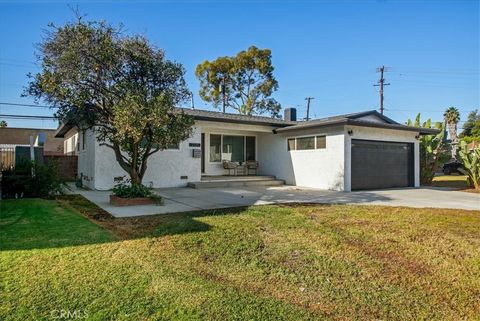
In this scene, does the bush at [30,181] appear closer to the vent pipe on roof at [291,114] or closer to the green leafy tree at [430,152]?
the vent pipe on roof at [291,114]

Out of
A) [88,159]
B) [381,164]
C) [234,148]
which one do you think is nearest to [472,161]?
[381,164]

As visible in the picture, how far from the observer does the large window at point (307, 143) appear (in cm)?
1395

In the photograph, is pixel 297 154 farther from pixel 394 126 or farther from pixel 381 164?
pixel 394 126

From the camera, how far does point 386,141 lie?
14.7 meters

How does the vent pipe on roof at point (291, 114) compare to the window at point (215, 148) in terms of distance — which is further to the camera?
the vent pipe on roof at point (291, 114)

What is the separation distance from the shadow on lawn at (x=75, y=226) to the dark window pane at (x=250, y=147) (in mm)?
9688

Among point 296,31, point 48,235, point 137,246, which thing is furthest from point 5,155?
point 296,31

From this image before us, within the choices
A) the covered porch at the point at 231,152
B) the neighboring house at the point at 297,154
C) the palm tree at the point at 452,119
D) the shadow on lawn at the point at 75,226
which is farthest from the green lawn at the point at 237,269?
the palm tree at the point at 452,119

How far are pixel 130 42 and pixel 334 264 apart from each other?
6992 millimetres

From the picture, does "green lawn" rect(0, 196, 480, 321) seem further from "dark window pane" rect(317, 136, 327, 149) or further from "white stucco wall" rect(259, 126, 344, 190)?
"dark window pane" rect(317, 136, 327, 149)

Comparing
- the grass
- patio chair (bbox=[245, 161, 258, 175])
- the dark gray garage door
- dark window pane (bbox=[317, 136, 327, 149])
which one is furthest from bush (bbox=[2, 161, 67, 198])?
the grass

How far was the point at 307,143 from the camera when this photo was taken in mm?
14617

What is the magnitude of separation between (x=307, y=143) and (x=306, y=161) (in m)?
0.84

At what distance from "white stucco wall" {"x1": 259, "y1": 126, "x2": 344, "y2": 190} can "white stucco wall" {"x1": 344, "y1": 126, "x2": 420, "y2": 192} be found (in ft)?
0.79
